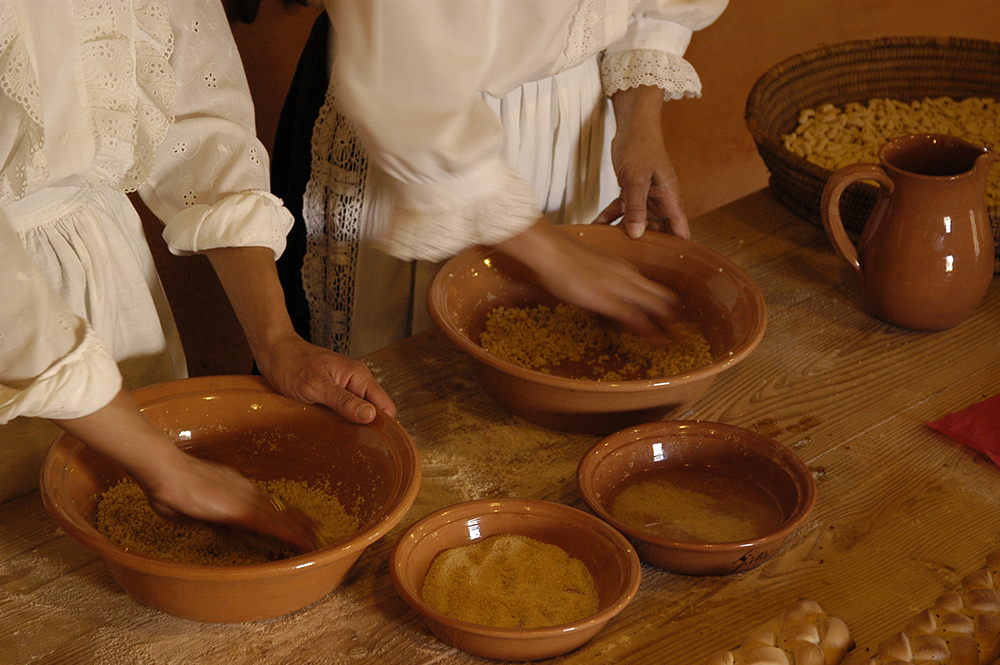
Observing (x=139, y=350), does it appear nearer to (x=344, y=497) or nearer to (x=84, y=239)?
(x=84, y=239)

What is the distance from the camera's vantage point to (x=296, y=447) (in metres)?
0.97

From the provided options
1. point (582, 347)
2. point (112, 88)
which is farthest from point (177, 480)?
point (582, 347)

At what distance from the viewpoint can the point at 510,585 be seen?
0.82 meters

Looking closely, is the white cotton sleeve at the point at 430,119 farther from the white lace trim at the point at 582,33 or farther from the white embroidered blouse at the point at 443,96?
the white lace trim at the point at 582,33

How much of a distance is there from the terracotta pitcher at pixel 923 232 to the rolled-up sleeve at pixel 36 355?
100 cm

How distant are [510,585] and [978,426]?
2.09 ft

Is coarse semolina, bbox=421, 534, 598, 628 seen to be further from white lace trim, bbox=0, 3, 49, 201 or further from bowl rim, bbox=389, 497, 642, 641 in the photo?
white lace trim, bbox=0, 3, 49, 201

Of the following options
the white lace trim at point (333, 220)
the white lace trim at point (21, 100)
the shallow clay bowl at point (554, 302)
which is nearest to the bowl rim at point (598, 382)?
the shallow clay bowl at point (554, 302)

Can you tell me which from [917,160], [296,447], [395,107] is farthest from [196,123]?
[917,160]

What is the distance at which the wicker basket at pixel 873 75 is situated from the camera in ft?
5.41

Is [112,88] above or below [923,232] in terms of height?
above

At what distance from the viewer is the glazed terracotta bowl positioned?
2.80 ft

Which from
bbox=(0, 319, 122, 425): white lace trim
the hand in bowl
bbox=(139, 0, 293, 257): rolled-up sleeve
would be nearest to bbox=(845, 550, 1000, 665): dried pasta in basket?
the hand in bowl

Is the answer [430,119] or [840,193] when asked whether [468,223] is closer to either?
[430,119]
